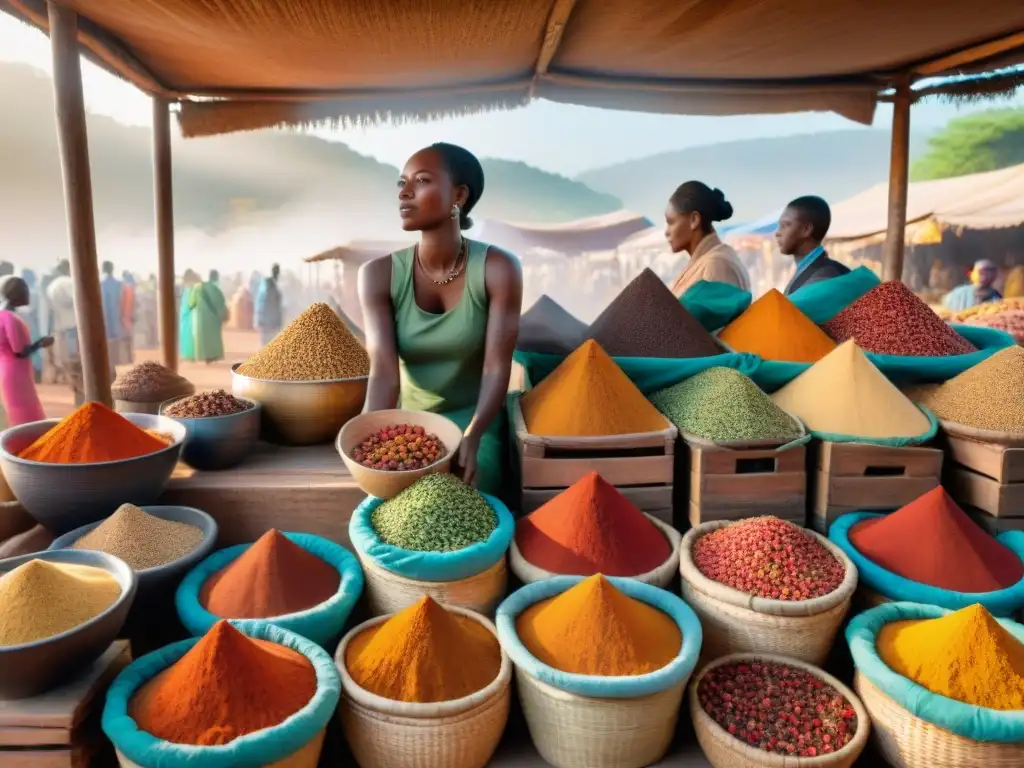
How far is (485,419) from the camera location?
142cm

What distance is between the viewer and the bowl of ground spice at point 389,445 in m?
1.26

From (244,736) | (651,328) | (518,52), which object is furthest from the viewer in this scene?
(518,52)

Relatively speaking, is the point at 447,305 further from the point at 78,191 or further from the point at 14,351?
the point at 14,351

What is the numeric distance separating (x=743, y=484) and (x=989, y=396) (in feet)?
1.86

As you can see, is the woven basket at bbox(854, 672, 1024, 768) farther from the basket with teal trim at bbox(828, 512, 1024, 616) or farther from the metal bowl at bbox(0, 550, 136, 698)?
the metal bowl at bbox(0, 550, 136, 698)

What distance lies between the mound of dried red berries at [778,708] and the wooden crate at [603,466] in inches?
15.3

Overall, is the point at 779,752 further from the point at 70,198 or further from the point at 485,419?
the point at 70,198

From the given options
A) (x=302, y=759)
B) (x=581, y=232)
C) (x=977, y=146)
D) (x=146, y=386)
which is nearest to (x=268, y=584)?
(x=302, y=759)

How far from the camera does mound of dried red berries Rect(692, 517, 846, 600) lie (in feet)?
3.77

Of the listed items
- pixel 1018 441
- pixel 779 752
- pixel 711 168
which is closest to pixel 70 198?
pixel 779 752

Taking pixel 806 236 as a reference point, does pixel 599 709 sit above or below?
below

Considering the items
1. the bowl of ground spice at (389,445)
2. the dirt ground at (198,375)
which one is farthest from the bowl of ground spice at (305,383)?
the dirt ground at (198,375)

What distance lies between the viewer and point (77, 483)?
4.07ft

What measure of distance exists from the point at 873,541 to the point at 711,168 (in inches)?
1553
